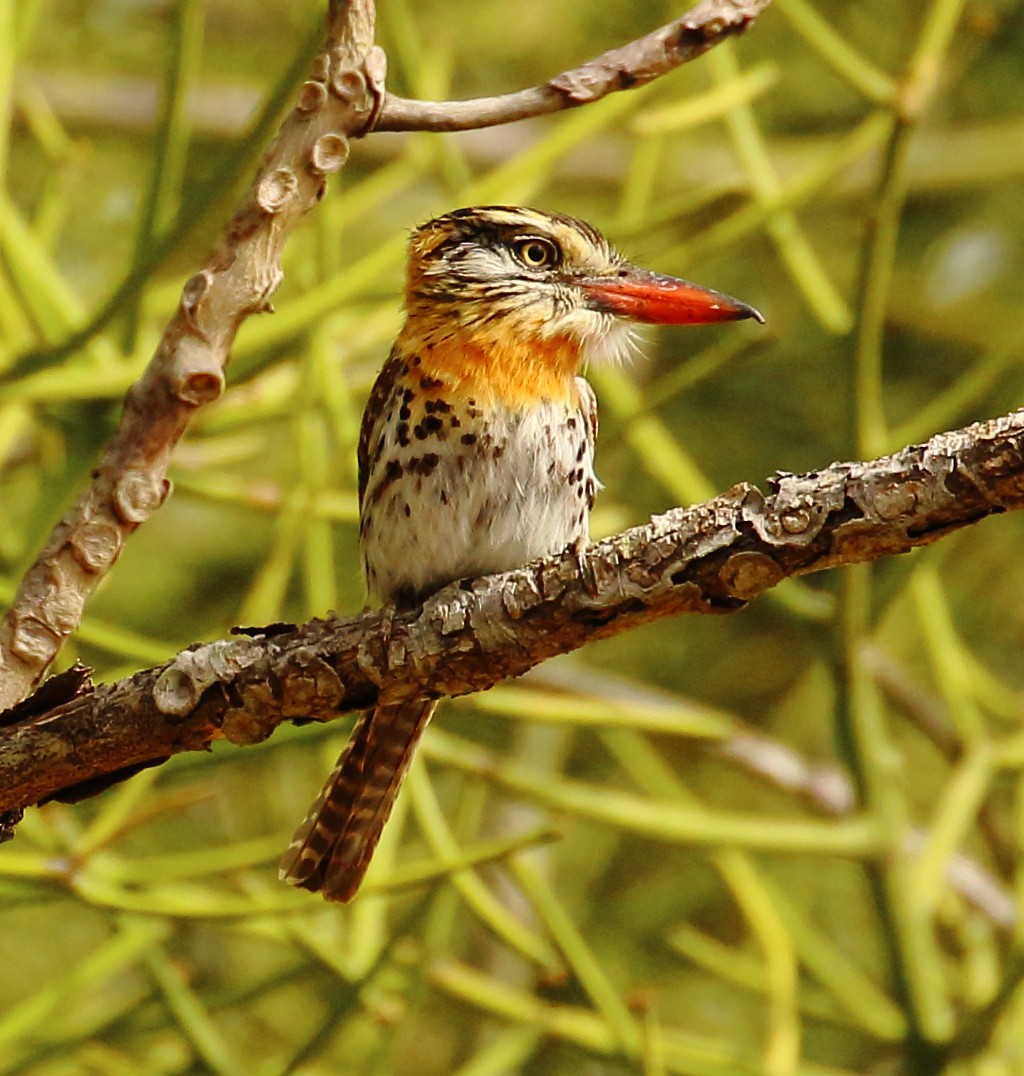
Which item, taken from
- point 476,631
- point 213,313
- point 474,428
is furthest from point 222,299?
point 474,428

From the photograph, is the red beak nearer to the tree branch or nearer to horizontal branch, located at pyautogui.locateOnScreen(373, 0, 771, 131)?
horizontal branch, located at pyautogui.locateOnScreen(373, 0, 771, 131)

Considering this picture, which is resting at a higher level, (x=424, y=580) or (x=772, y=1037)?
(x=424, y=580)

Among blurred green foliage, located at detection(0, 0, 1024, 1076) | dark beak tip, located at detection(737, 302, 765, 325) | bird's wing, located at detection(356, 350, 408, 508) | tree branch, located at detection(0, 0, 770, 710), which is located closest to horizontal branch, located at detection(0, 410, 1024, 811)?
tree branch, located at detection(0, 0, 770, 710)

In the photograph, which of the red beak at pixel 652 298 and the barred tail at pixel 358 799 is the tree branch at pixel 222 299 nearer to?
the red beak at pixel 652 298

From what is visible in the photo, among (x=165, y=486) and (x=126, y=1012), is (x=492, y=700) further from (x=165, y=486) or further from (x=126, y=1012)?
(x=165, y=486)

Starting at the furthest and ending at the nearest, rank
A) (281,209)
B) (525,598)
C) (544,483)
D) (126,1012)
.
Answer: (126,1012) → (544,483) → (525,598) → (281,209)

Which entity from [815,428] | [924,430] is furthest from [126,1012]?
[815,428]

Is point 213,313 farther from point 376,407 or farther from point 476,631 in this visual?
point 376,407
